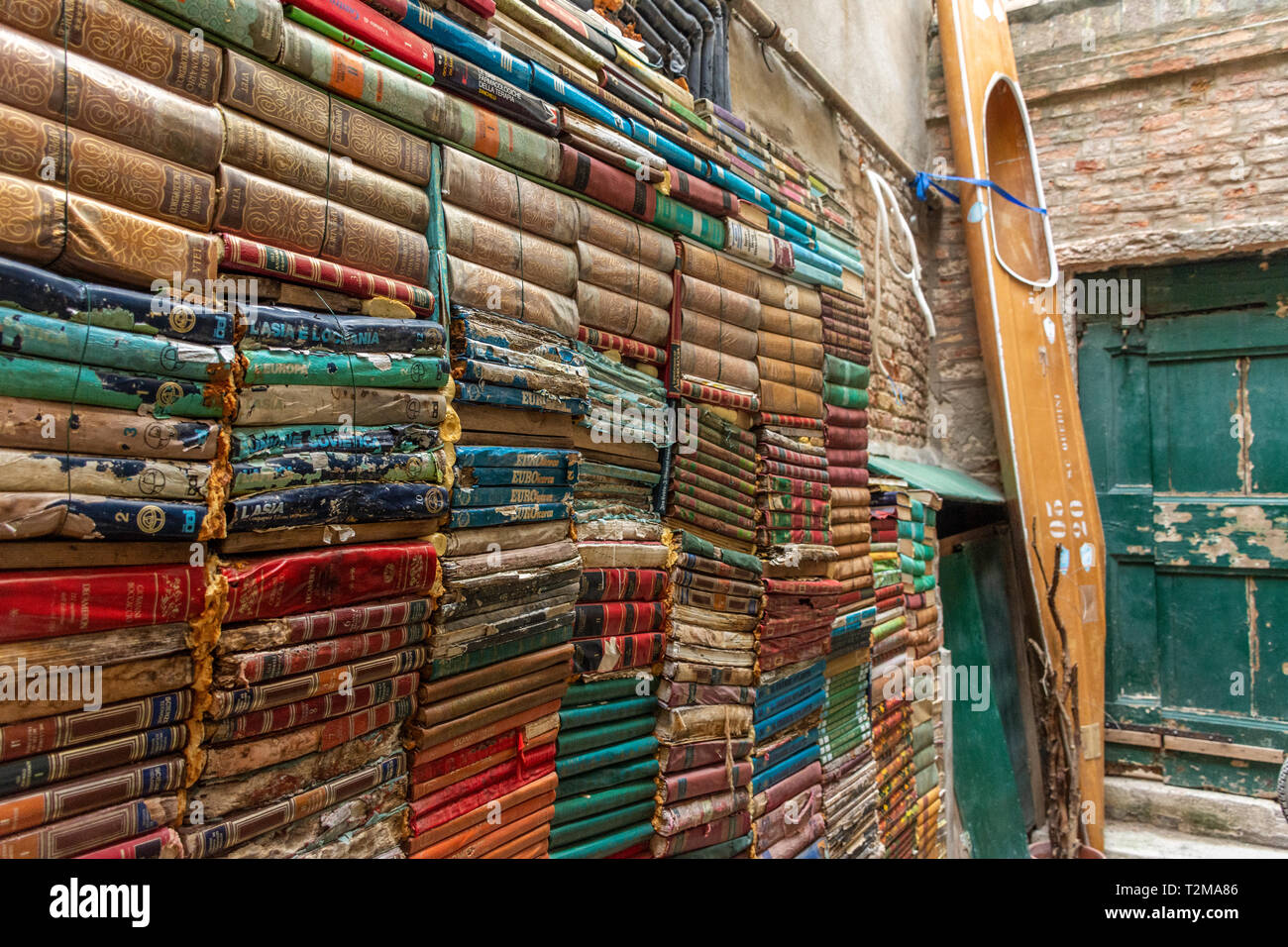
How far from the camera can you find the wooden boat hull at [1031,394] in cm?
515

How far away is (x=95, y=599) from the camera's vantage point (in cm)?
125

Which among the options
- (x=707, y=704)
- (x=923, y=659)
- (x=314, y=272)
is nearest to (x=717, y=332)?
(x=707, y=704)

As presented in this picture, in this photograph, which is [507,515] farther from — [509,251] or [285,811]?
[285,811]

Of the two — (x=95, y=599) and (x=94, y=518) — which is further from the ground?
(x=94, y=518)

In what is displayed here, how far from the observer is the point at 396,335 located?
1.68 meters

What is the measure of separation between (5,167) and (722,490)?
2.10 m

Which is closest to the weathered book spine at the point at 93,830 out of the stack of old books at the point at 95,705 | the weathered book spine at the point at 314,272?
the stack of old books at the point at 95,705

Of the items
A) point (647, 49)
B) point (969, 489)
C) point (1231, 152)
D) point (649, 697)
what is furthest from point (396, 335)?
point (1231, 152)

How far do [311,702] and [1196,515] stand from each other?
579 cm

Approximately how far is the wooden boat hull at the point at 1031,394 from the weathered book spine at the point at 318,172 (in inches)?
177

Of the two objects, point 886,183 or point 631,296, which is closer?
point 631,296

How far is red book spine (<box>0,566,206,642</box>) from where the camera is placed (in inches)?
45.7
